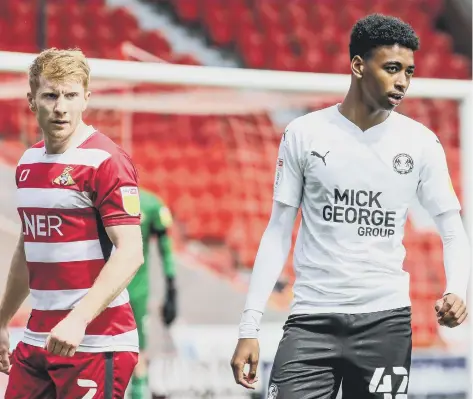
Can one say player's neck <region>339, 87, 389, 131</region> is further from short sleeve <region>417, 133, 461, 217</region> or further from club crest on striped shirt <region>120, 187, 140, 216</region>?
club crest on striped shirt <region>120, 187, 140, 216</region>

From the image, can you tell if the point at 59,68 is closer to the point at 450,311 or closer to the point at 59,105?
the point at 59,105

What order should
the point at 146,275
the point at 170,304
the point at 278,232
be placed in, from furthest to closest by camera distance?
the point at 170,304
the point at 146,275
the point at 278,232

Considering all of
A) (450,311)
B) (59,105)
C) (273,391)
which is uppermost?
(59,105)

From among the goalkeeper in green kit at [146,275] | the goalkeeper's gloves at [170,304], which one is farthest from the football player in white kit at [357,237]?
the goalkeeper's gloves at [170,304]

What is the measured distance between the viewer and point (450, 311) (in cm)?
Result: 302

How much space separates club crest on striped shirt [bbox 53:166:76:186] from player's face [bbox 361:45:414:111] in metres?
0.93

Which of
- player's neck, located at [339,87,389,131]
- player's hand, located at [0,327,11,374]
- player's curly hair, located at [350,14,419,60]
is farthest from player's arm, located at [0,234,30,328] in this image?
player's curly hair, located at [350,14,419,60]

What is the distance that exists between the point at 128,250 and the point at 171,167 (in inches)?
156

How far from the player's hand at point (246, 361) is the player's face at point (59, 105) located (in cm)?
79

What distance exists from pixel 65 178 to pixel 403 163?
1.00 meters

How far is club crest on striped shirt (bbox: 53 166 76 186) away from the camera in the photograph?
9.78ft

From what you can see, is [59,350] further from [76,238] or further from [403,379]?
[403,379]

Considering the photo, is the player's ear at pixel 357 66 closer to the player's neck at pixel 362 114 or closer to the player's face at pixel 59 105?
the player's neck at pixel 362 114

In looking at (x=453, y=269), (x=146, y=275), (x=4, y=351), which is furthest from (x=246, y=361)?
(x=146, y=275)
